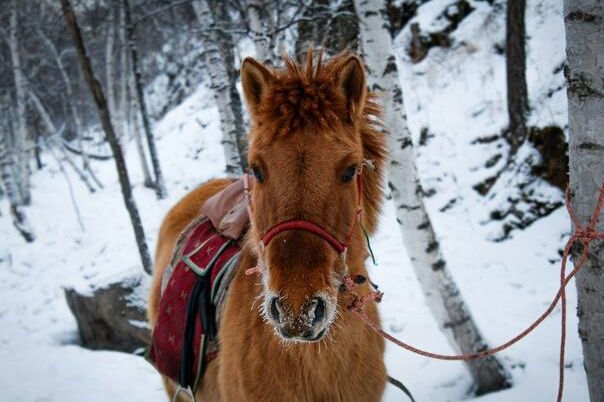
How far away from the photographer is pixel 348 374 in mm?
2053

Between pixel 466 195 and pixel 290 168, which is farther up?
pixel 290 168

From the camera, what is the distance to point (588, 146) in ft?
5.82

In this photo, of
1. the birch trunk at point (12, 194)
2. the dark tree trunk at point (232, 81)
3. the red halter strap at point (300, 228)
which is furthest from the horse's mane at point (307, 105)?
the birch trunk at point (12, 194)

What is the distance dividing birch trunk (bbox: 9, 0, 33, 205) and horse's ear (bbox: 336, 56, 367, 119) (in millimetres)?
15183

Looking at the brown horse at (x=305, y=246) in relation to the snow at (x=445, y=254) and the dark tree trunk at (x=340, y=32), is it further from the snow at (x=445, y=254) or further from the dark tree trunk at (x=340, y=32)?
the dark tree trunk at (x=340, y=32)

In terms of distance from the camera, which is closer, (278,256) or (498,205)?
(278,256)

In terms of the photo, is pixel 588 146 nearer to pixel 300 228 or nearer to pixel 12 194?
pixel 300 228

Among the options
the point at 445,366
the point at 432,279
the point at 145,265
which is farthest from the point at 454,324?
the point at 145,265

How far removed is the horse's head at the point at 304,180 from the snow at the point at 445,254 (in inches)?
97.2

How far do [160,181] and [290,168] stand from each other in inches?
540

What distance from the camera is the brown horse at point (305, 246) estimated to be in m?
1.56

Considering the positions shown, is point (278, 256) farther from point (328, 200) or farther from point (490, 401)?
point (490, 401)

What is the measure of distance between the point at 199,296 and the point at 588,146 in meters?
2.33

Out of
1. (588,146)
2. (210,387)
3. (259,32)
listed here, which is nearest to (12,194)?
(259,32)
